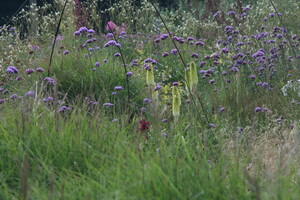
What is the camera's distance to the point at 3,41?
8.08m

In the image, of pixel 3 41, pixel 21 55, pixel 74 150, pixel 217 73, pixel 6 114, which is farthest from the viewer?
pixel 3 41

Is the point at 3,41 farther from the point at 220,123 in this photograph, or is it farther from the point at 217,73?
the point at 220,123

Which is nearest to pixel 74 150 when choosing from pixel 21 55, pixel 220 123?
pixel 220 123

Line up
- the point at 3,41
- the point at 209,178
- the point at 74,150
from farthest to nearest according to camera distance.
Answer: the point at 3,41, the point at 74,150, the point at 209,178

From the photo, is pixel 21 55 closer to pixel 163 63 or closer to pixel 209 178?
pixel 163 63

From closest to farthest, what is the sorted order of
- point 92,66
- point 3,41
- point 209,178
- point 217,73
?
point 209,178 < point 92,66 < point 217,73 < point 3,41

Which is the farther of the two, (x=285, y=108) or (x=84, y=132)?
(x=285, y=108)

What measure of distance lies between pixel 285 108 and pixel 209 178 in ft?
9.17

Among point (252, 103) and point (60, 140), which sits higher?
point (60, 140)

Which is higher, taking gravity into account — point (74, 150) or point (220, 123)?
point (74, 150)

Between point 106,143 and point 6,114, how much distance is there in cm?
84

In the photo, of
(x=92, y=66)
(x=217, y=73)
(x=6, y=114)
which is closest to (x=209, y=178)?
(x=6, y=114)

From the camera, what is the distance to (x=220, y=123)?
179 inches

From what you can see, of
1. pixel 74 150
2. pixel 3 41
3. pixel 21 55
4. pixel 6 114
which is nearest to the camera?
pixel 74 150
